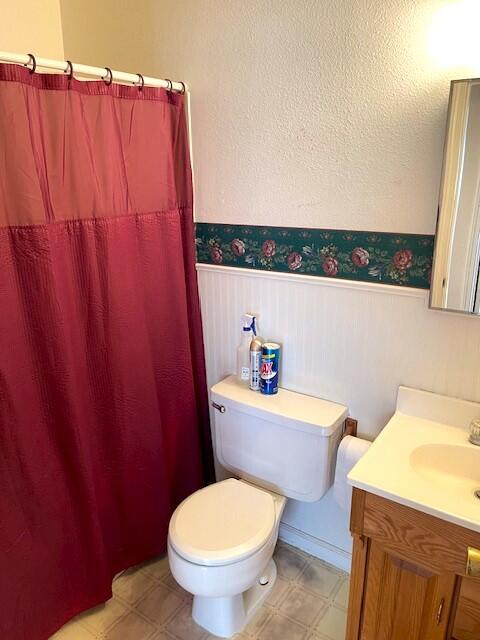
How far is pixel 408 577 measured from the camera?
3.94ft

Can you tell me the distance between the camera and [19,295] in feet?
4.47

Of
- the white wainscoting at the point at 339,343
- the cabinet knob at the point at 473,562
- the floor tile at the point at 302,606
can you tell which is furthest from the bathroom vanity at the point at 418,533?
the floor tile at the point at 302,606

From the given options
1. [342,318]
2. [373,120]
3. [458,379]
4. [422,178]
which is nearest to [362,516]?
[458,379]

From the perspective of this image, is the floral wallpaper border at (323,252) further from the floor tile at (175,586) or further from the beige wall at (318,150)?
the floor tile at (175,586)

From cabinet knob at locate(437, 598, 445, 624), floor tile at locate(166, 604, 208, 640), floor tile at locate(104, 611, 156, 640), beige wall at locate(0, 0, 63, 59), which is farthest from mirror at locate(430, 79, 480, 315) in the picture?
beige wall at locate(0, 0, 63, 59)

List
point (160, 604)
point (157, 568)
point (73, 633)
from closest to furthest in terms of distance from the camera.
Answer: point (73, 633), point (160, 604), point (157, 568)

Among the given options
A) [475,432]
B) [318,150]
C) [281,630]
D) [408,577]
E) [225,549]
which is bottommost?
[281,630]

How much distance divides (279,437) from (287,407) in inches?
4.3

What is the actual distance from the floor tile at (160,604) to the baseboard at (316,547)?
0.50m

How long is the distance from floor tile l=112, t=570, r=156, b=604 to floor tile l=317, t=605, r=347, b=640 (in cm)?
66

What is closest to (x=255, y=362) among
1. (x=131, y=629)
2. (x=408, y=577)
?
(x=408, y=577)

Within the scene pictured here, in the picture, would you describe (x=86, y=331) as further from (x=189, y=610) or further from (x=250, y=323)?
(x=189, y=610)

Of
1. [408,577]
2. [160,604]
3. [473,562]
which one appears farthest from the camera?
[160,604]

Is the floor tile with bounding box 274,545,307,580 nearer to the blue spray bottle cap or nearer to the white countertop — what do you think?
the white countertop
